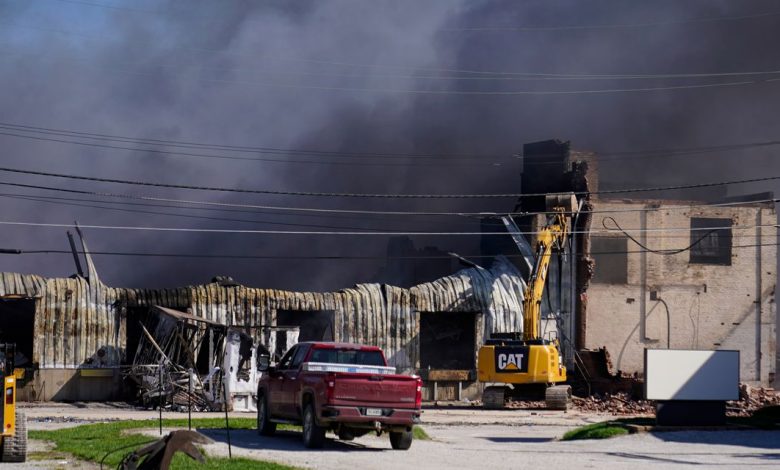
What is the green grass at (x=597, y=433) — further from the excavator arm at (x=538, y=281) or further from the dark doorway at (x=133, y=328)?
the dark doorway at (x=133, y=328)

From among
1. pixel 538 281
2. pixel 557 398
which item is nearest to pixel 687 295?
pixel 538 281

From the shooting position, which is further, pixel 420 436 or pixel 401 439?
pixel 420 436

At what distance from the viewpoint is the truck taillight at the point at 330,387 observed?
754 inches

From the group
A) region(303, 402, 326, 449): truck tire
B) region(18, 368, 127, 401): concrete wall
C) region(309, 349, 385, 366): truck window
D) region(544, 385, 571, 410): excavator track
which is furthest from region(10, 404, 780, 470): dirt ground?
region(544, 385, 571, 410): excavator track

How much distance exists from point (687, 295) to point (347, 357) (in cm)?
3316

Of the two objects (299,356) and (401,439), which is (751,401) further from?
(401,439)

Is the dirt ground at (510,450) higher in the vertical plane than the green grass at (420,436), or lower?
higher

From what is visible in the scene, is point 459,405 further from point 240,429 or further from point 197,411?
point 240,429

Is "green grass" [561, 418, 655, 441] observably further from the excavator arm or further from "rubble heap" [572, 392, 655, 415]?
the excavator arm

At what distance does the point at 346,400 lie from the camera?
1925cm

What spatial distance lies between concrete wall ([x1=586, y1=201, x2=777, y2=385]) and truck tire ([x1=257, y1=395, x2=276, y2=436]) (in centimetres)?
2981

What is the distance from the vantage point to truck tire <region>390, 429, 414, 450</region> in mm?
19875

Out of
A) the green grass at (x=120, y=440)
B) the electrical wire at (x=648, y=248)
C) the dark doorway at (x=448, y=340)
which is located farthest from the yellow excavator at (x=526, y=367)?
the green grass at (x=120, y=440)

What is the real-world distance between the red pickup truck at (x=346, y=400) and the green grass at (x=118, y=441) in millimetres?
2666
